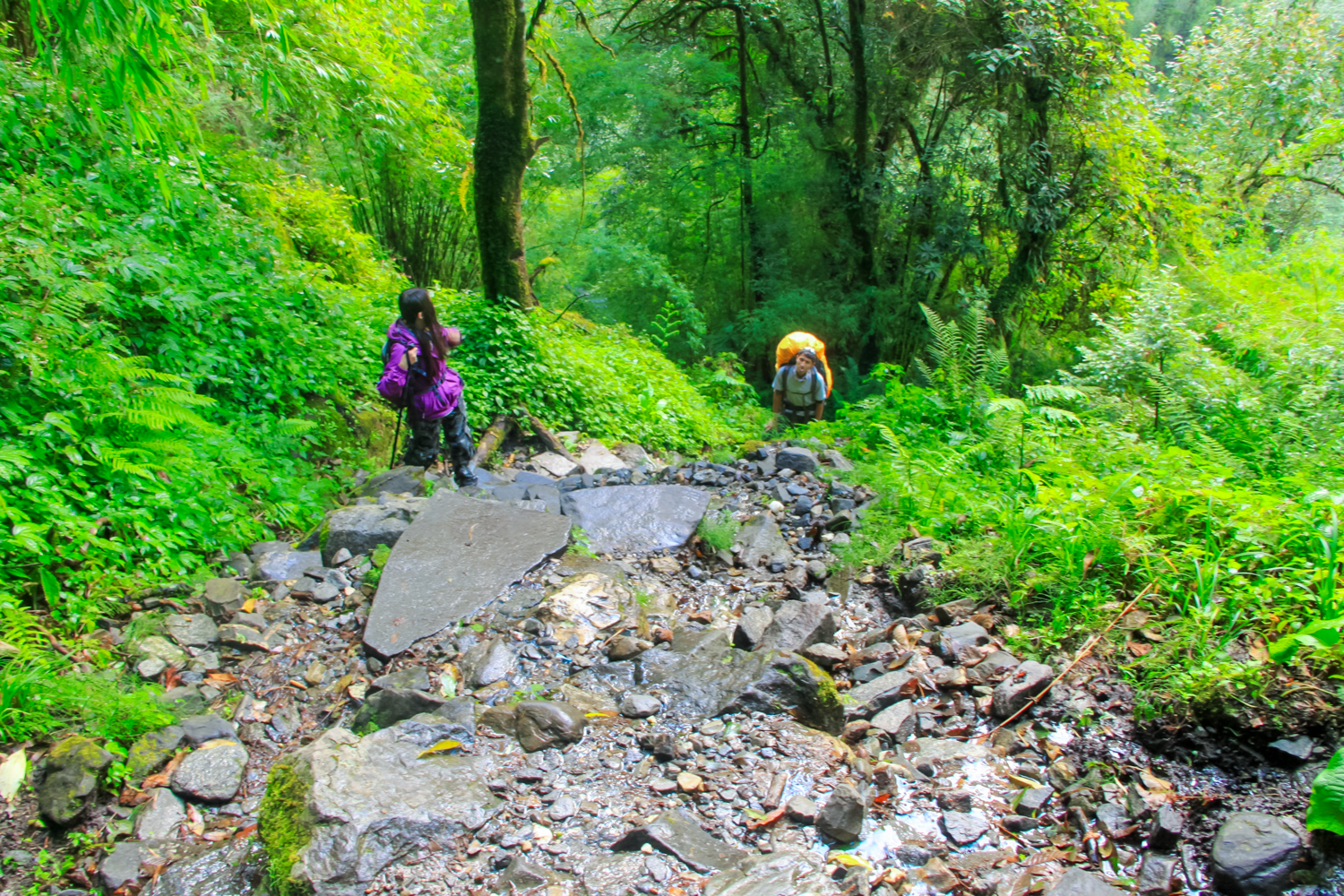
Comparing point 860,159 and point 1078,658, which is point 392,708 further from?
point 860,159

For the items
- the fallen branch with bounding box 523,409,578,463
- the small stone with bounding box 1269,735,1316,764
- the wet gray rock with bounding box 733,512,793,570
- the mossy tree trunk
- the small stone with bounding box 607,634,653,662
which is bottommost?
the fallen branch with bounding box 523,409,578,463

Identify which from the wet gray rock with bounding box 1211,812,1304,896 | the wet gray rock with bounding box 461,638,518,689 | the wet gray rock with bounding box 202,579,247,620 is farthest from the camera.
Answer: the wet gray rock with bounding box 202,579,247,620

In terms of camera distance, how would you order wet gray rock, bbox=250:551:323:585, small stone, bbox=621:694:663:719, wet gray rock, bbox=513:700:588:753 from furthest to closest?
wet gray rock, bbox=250:551:323:585, small stone, bbox=621:694:663:719, wet gray rock, bbox=513:700:588:753

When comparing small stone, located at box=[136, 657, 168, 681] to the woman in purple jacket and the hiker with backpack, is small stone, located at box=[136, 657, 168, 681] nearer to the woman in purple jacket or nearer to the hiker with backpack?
the woman in purple jacket

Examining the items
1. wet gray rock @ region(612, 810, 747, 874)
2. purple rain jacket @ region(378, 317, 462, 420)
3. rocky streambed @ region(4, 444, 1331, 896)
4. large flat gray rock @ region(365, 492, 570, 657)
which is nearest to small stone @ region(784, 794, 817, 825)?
rocky streambed @ region(4, 444, 1331, 896)

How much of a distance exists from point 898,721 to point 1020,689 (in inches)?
22.2

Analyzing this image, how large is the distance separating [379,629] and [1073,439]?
16.9ft

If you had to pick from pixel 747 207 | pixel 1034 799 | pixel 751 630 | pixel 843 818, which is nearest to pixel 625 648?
pixel 751 630

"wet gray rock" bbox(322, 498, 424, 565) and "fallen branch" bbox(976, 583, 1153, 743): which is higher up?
"fallen branch" bbox(976, 583, 1153, 743)

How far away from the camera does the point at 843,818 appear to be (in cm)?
266

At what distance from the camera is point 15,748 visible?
289 centimetres

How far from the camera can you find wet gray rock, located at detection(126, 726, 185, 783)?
2.98m

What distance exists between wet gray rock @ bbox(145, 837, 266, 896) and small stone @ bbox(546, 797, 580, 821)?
99 centimetres

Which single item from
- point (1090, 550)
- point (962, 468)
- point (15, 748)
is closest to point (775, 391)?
point (962, 468)
